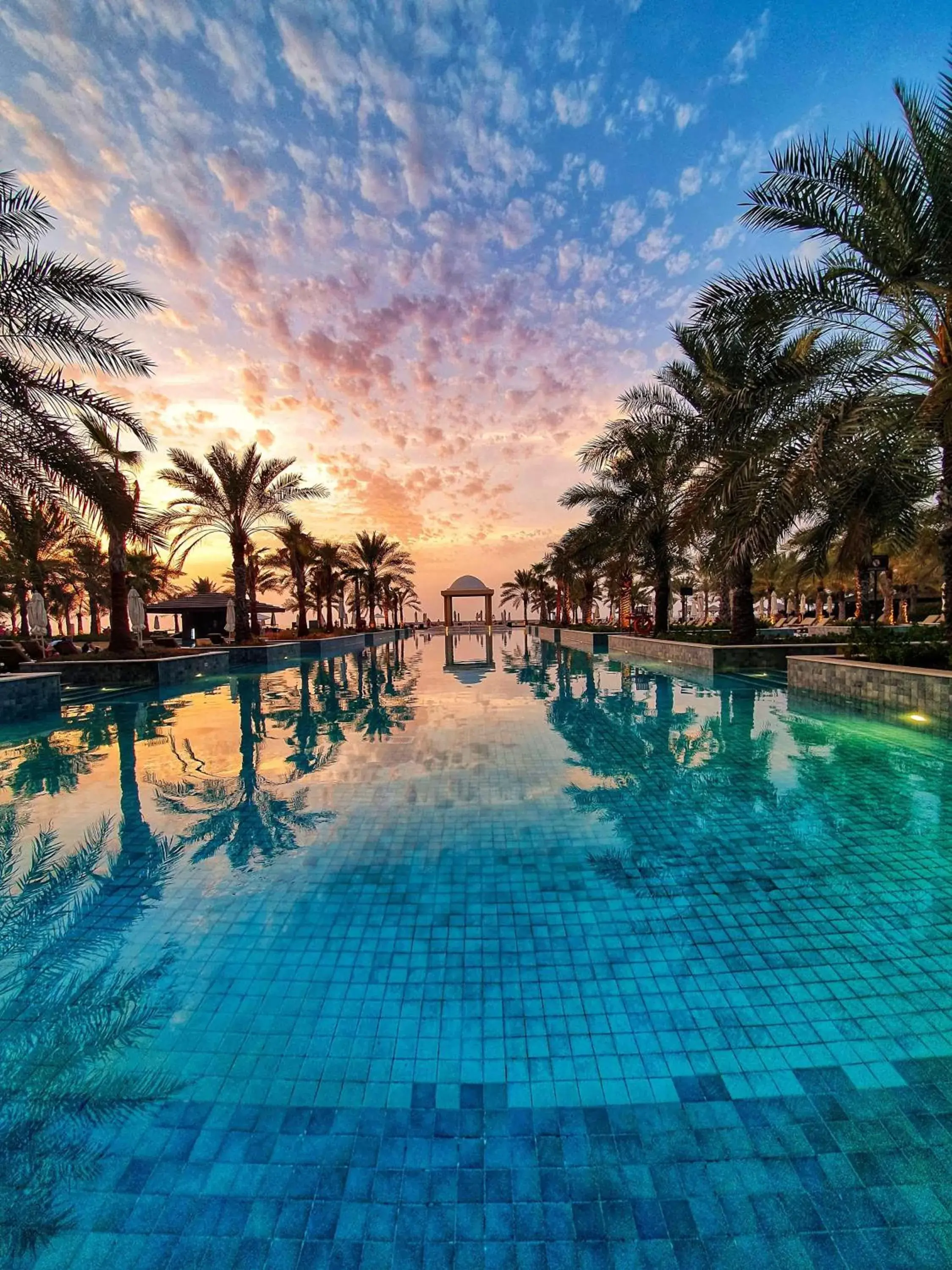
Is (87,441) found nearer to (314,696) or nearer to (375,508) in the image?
(314,696)

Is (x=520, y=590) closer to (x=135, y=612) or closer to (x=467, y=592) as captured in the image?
(x=467, y=592)

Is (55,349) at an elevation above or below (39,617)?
above

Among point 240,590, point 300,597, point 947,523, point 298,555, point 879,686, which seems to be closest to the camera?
point 947,523

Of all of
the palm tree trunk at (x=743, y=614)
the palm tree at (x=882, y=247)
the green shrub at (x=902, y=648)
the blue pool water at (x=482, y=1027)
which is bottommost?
the blue pool water at (x=482, y=1027)

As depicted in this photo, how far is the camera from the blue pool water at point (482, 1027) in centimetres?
152

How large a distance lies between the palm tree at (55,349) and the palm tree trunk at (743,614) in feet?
44.7

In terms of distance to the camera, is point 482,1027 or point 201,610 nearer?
point 482,1027

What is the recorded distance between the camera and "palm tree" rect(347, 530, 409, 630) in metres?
34.4

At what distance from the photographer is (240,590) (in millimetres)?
20062

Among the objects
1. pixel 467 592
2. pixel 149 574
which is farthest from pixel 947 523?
pixel 149 574

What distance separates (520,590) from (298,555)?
97.3 feet

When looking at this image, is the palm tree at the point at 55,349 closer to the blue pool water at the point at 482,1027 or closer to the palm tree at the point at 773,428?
the blue pool water at the point at 482,1027

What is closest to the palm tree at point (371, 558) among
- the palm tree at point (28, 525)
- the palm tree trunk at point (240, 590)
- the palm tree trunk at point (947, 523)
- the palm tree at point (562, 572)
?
the palm tree at point (562, 572)

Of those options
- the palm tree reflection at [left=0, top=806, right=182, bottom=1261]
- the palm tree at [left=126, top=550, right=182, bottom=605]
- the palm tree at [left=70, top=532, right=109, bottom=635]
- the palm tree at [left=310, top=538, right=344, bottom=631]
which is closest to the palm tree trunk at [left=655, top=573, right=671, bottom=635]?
the palm tree reflection at [left=0, top=806, right=182, bottom=1261]
